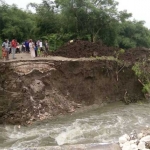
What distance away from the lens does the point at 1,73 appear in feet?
48.0

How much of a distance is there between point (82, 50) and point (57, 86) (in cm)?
484

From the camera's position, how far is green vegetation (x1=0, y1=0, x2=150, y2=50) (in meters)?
24.4

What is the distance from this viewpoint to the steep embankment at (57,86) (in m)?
14.2

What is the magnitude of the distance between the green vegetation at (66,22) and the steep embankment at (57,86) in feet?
25.6

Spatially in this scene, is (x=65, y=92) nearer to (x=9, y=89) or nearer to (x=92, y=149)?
(x=9, y=89)

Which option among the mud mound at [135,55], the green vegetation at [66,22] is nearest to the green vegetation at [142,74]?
the mud mound at [135,55]

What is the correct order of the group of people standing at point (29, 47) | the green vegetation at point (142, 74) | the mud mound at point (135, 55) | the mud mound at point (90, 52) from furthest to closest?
the mud mound at point (135, 55)
the mud mound at point (90, 52)
the green vegetation at point (142, 74)
the group of people standing at point (29, 47)

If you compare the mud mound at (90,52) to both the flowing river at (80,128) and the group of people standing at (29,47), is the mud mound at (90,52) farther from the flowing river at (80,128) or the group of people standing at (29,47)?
the flowing river at (80,128)

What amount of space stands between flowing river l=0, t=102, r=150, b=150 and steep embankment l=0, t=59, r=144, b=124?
27.4 inches

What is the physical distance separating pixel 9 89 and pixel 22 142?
3.93 m

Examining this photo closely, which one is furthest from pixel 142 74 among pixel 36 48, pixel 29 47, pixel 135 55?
pixel 29 47

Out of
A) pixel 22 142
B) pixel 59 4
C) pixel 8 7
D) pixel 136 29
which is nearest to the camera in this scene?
pixel 22 142

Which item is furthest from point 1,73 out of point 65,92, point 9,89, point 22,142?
point 22,142

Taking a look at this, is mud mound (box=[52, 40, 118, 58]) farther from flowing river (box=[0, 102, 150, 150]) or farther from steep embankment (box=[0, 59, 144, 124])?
flowing river (box=[0, 102, 150, 150])
